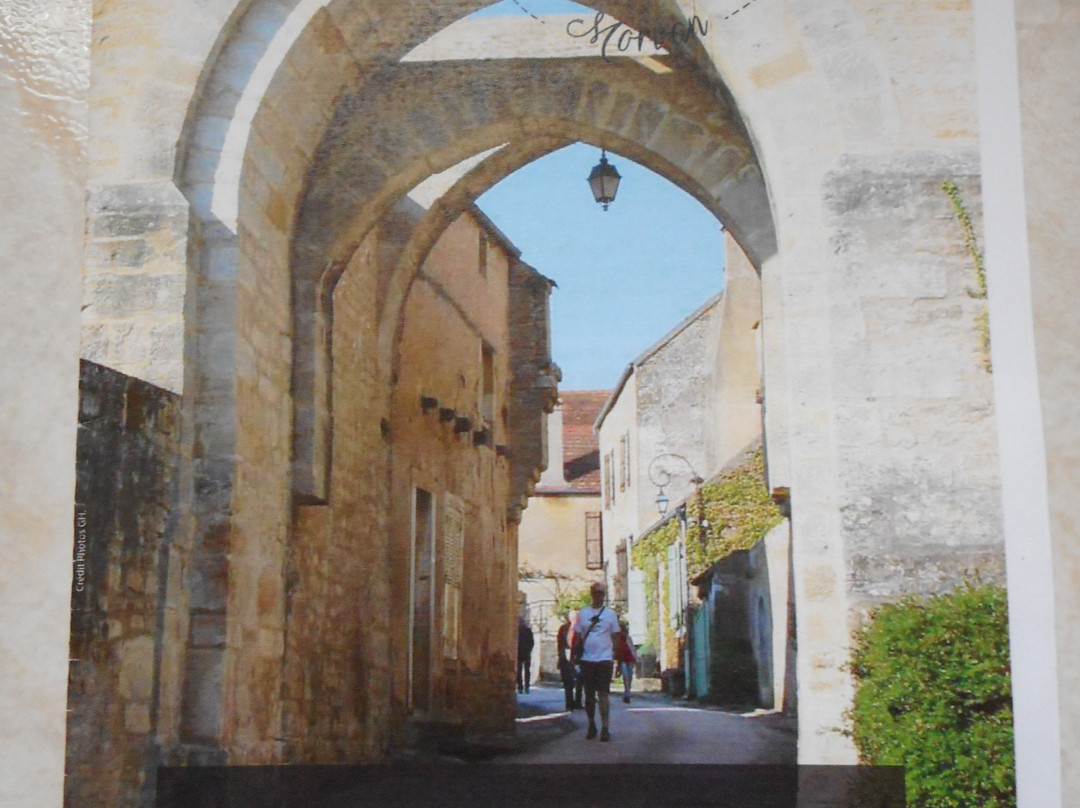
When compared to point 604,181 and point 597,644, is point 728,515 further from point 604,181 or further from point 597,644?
point 604,181

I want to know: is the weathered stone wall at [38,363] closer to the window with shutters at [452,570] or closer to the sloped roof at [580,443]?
the window with shutters at [452,570]

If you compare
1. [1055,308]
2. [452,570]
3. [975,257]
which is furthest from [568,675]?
[1055,308]

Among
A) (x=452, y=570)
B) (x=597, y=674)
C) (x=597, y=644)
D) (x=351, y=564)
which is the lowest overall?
(x=597, y=674)

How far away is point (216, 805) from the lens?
6.52 metres

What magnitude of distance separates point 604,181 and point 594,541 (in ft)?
93.3

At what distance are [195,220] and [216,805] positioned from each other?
2588 millimetres

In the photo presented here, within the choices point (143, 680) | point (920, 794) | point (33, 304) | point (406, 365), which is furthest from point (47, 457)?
point (406, 365)

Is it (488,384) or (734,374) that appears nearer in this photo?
(488,384)

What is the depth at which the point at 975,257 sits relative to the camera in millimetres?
5918

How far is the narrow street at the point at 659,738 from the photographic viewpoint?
10.8 meters

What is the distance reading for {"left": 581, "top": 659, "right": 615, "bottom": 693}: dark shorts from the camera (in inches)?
480

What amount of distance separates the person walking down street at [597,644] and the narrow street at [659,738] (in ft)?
1.35

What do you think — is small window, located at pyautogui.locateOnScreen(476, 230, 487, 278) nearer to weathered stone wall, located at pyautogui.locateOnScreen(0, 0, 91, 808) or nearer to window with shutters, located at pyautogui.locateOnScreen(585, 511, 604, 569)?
weathered stone wall, located at pyautogui.locateOnScreen(0, 0, 91, 808)

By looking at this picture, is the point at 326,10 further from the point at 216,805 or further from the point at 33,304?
the point at 33,304
